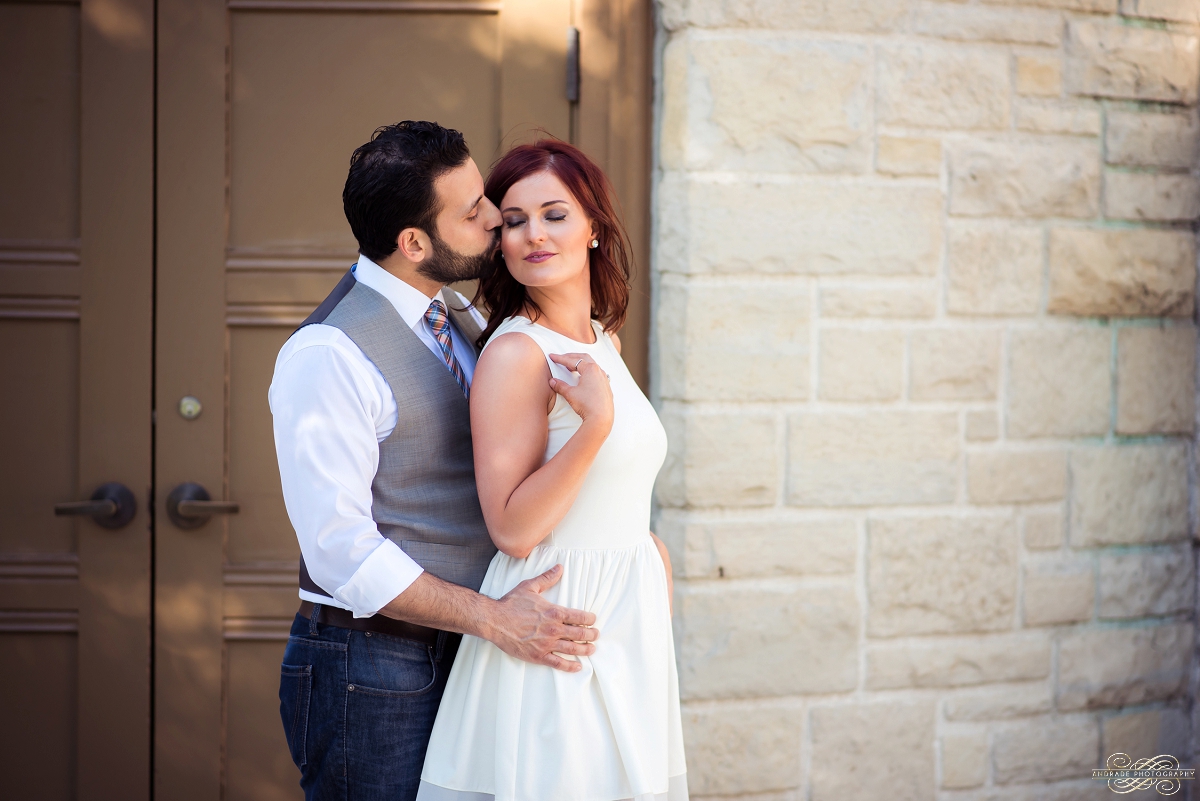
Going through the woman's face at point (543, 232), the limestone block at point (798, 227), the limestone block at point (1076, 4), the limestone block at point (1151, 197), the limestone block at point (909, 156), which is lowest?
the woman's face at point (543, 232)

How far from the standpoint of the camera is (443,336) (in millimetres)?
1802

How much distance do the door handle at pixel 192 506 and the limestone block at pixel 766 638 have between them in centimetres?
134

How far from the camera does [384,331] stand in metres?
1.67

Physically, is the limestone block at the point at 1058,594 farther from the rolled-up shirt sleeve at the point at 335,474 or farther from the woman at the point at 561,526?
the rolled-up shirt sleeve at the point at 335,474

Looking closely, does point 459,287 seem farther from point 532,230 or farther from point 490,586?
point 490,586

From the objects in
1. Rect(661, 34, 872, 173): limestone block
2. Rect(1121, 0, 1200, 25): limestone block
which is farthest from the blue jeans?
Rect(1121, 0, 1200, 25): limestone block

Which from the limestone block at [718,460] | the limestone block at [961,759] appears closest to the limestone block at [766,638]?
the limestone block at [718,460]

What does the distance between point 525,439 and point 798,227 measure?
4.13ft

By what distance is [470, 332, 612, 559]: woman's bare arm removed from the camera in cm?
157

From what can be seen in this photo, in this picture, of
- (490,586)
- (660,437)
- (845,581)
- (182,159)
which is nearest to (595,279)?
(660,437)

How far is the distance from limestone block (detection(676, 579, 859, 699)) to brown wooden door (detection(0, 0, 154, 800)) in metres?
1.57

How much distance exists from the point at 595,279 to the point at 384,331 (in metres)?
0.49

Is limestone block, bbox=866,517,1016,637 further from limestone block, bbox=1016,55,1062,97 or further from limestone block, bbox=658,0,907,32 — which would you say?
limestone block, bbox=658,0,907,32

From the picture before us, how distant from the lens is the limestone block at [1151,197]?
269 cm
